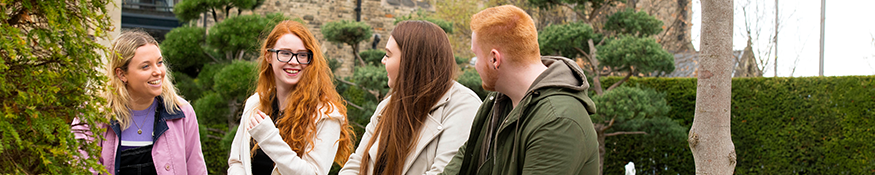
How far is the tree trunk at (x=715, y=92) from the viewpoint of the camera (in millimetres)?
3361

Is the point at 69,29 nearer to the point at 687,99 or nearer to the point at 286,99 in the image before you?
the point at 286,99

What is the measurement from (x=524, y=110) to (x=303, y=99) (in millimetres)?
1083

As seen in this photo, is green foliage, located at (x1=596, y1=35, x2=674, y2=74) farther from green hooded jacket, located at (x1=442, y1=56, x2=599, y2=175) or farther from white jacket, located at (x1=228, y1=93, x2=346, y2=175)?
green hooded jacket, located at (x1=442, y1=56, x2=599, y2=175)

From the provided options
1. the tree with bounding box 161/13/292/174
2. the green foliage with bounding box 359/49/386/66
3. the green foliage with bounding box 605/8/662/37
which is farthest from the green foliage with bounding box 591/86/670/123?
the tree with bounding box 161/13/292/174

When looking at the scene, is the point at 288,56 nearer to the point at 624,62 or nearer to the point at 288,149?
the point at 288,149

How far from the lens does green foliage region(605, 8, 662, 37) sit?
279 inches

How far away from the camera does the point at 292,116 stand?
86.9 inches

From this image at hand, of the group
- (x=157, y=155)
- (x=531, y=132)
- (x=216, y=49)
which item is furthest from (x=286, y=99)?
(x=216, y=49)

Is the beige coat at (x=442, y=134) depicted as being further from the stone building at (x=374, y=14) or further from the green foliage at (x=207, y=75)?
the stone building at (x=374, y=14)

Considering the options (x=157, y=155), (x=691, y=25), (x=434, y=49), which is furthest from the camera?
(x=691, y=25)

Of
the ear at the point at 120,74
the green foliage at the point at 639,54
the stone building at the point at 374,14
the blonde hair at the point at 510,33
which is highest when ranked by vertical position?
the stone building at the point at 374,14

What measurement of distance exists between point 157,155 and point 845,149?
7075mm

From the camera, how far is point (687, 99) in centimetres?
777

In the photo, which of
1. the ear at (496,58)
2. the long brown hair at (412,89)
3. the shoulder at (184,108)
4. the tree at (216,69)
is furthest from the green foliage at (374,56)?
the ear at (496,58)
